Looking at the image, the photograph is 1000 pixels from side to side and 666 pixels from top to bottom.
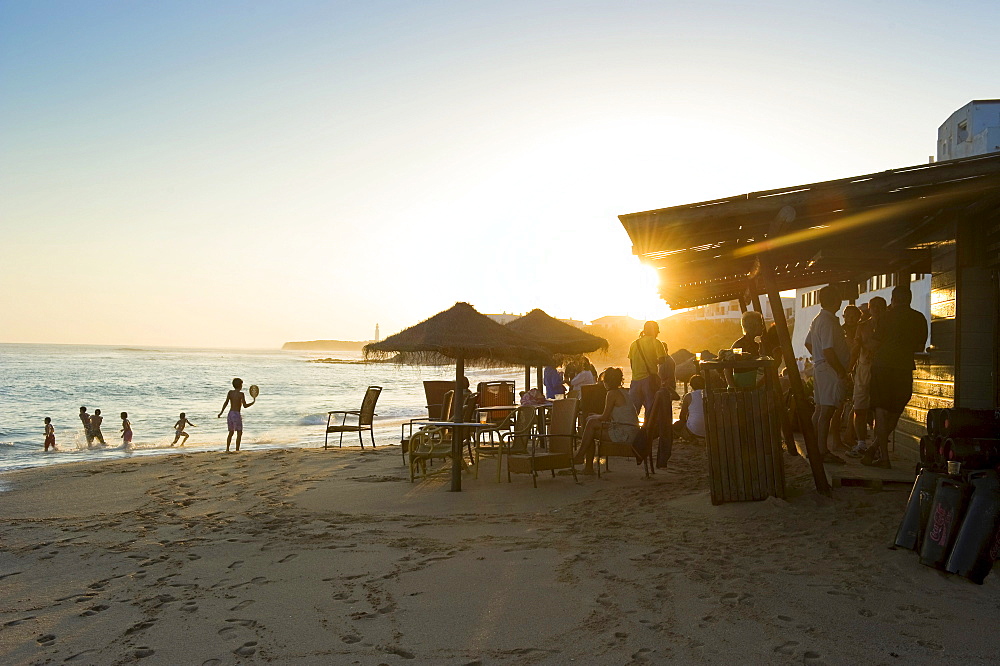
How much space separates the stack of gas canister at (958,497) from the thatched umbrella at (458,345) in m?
4.78

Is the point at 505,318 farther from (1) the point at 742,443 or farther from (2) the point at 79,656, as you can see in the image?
Answer: (2) the point at 79,656

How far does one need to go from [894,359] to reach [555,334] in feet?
24.4

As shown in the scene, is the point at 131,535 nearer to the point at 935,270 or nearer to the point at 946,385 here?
the point at 946,385

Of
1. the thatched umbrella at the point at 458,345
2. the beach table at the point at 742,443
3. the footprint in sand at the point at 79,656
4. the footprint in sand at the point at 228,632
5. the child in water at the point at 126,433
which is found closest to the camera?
the footprint in sand at the point at 79,656

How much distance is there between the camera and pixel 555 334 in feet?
44.2

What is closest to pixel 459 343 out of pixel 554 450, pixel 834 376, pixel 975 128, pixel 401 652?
pixel 554 450

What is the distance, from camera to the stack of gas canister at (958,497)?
4195mm

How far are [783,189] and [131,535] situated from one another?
6035 mm

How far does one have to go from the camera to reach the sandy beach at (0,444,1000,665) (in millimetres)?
3635

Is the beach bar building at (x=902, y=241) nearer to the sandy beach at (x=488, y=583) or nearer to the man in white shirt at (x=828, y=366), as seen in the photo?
the man in white shirt at (x=828, y=366)

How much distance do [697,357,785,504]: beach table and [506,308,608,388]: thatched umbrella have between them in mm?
6568

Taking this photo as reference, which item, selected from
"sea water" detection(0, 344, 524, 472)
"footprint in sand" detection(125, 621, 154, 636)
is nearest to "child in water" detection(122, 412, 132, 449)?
"sea water" detection(0, 344, 524, 472)

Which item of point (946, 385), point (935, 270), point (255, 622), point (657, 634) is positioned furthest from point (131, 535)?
point (935, 270)

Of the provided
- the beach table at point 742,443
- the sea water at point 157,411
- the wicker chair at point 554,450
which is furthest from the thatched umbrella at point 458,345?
the beach table at point 742,443
